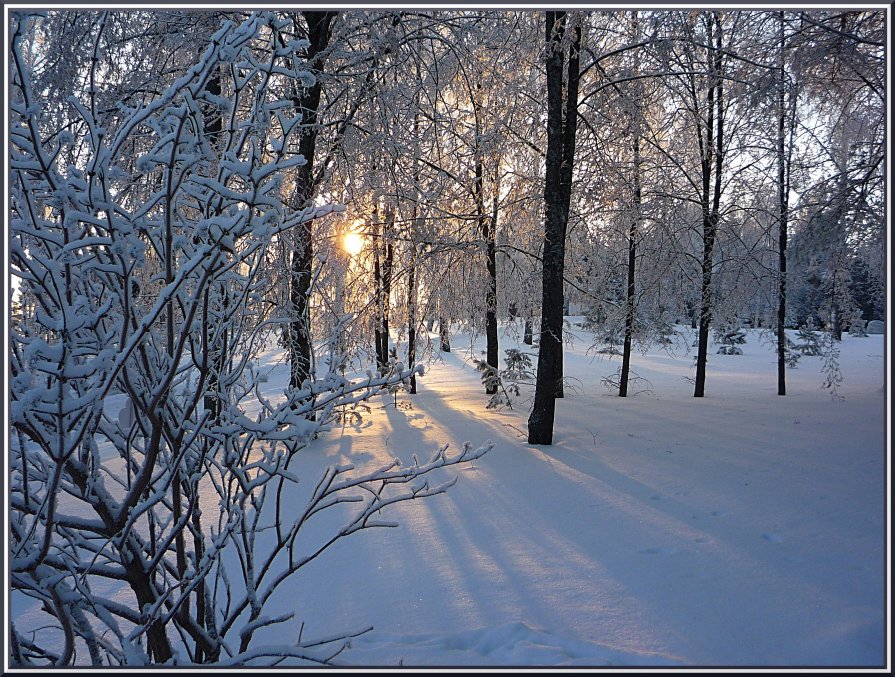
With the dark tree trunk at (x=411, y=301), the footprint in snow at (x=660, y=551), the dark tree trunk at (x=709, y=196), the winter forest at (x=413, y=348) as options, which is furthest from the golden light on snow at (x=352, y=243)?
the dark tree trunk at (x=709, y=196)

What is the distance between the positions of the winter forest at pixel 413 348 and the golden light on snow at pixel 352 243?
0.10m

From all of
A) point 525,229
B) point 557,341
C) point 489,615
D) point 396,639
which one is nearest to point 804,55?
point 557,341

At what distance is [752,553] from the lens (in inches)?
144

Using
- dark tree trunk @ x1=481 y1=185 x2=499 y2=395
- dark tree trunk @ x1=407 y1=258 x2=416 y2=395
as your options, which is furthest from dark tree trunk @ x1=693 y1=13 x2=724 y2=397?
dark tree trunk @ x1=407 y1=258 x2=416 y2=395

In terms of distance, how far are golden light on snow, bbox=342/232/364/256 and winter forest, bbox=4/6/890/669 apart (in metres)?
0.10

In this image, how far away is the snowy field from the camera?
8.76 ft

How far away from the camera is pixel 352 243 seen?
324 inches

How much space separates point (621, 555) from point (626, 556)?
0.11 ft

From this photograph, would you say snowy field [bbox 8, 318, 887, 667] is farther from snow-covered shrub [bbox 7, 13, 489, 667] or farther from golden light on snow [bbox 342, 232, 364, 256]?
golden light on snow [bbox 342, 232, 364, 256]

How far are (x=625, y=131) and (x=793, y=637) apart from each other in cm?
709

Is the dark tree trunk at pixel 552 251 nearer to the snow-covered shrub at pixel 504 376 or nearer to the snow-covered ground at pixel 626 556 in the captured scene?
the snow-covered ground at pixel 626 556

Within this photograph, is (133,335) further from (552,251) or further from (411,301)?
(411,301)

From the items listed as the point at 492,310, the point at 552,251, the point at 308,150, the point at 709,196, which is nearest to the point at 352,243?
the point at 308,150

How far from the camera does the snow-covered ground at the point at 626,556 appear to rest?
267cm
